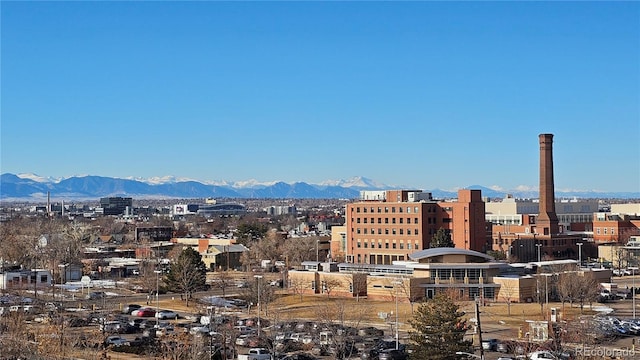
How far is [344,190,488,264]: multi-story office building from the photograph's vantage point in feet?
325

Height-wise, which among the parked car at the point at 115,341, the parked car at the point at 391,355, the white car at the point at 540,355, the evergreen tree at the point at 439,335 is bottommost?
the parked car at the point at 391,355

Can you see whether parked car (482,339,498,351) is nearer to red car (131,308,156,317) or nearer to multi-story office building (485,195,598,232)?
red car (131,308,156,317)

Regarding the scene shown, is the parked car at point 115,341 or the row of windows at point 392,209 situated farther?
the row of windows at point 392,209

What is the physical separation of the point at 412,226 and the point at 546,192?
80.2ft

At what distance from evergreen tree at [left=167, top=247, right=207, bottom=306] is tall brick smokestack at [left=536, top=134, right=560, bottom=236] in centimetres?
5076

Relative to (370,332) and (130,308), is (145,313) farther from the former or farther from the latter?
(370,332)

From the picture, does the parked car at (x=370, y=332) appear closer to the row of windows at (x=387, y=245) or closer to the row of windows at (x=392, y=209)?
the row of windows at (x=387, y=245)

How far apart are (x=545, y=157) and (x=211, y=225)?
93.1 m

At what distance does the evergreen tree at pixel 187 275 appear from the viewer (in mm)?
72125

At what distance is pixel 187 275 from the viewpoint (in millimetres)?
72188

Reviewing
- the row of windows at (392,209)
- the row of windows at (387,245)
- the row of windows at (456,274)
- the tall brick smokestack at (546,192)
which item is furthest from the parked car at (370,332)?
the tall brick smokestack at (546,192)

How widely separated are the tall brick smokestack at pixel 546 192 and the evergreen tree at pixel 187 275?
167 feet

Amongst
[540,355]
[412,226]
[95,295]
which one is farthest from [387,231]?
[540,355]

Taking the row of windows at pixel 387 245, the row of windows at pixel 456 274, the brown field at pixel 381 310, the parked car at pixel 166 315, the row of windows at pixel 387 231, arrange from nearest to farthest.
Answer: the brown field at pixel 381 310 → the parked car at pixel 166 315 → the row of windows at pixel 456 274 → the row of windows at pixel 387 245 → the row of windows at pixel 387 231
